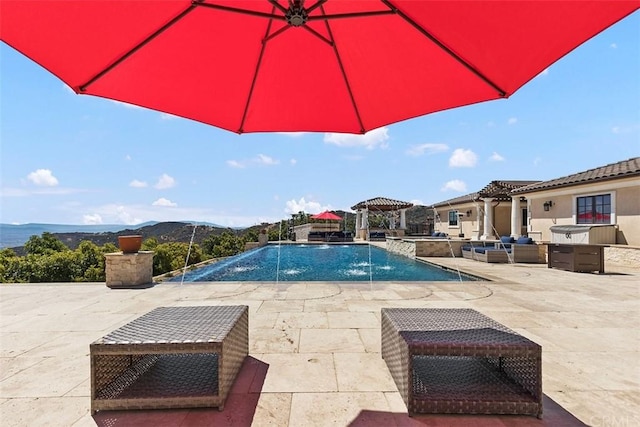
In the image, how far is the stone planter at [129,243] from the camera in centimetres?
680

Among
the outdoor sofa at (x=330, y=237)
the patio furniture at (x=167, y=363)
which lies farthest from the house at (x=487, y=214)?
the patio furniture at (x=167, y=363)

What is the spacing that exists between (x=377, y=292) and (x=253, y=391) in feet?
12.5

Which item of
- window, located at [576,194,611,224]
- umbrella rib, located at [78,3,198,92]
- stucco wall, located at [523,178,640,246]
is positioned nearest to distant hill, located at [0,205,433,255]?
umbrella rib, located at [78,3,198,92]

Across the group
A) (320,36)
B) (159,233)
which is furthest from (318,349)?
(159,233)

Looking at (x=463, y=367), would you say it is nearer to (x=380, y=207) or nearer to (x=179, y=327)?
(x=179, y=327)

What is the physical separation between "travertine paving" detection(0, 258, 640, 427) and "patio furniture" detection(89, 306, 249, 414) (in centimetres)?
12

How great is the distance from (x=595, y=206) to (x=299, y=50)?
14089 millimetres

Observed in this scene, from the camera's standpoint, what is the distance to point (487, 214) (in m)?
18.0

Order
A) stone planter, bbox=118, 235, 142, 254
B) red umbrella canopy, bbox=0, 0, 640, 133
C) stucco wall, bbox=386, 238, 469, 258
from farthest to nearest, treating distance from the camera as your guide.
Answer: stucco wall, bbox=386, 238, 469, 258
stone planter, bbox=118, 235, 142, 254
red umbrella canopy, bbox=0, 0, 640, 133

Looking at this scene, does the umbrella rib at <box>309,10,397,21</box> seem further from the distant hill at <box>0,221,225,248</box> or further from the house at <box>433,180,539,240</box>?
the house at <box>433,180,539,240</box>

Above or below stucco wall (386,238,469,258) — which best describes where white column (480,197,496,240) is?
above

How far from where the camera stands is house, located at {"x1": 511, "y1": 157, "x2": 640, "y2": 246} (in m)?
10.4

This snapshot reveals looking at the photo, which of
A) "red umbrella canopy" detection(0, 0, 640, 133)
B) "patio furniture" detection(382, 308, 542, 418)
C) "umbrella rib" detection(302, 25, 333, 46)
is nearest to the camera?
"patio furniture" detection(382, 308, 542, 418)

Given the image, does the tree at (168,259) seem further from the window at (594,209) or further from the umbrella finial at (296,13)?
the window at (594,209)
